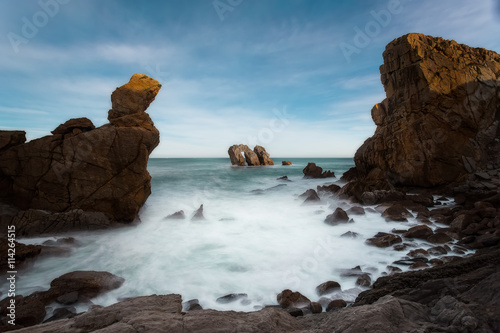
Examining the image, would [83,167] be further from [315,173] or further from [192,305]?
[315,173]

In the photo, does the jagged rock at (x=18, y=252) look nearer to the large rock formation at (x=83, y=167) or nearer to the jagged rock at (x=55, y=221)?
the jagged rock at (x=55, y=221)

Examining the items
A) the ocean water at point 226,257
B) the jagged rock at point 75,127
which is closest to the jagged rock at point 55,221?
the ocean water at point 226,257

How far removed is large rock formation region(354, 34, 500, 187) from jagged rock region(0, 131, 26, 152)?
21.7 metres

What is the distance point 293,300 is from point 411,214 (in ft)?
29.3

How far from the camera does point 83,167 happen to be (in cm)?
1069

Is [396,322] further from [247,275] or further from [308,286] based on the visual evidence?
[247,275]

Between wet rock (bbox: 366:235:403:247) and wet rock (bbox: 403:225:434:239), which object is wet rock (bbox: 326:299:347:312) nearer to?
wet rock (bbox: 366:235:403:247)

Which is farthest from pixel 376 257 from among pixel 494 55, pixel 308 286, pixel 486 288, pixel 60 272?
pixel 494 55

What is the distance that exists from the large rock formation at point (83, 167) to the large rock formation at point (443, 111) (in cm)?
1665

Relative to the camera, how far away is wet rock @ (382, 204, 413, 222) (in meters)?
10.9

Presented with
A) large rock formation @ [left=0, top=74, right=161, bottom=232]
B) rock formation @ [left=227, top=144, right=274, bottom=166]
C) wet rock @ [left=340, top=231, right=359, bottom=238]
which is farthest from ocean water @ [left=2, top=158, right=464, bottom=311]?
rock formation @ [left=227, top=144, right=274, bottom=166]

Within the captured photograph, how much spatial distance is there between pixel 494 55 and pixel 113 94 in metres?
25.9

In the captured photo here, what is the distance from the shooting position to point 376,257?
7.48m

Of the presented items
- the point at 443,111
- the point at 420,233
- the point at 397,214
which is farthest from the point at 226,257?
the point at 443,111
